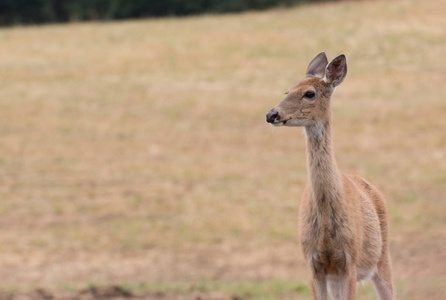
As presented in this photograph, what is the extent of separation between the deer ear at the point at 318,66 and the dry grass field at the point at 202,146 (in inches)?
292

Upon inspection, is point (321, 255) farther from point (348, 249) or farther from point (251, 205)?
point (251, 205)

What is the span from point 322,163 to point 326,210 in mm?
217

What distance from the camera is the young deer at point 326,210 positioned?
4070 millimetres

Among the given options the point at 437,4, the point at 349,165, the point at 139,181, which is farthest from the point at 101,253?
the point at 437,4

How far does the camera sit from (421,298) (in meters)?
11.1

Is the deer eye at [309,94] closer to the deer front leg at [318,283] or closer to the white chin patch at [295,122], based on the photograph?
the white chin patch at [295,122]

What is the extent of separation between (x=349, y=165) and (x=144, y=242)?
28.1 ft

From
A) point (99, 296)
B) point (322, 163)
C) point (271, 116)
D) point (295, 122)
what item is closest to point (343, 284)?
point (322, 163)

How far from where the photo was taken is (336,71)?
416cm

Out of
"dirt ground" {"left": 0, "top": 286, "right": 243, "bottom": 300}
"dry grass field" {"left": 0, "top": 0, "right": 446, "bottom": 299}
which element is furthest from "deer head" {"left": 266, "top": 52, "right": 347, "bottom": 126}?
"dirt ground" {"left": 0, "top": 286, "right": 243, "bottom": 300}

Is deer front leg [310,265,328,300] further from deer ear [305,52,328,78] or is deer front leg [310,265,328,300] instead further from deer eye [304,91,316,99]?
deer ear [305,52,328,78]

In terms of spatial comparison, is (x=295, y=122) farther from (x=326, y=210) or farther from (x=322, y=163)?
(x=326, y=210)

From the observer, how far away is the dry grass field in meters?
18.7

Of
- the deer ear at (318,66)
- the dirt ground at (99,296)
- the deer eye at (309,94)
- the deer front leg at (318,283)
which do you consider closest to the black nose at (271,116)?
the deer eye at (309,94)
